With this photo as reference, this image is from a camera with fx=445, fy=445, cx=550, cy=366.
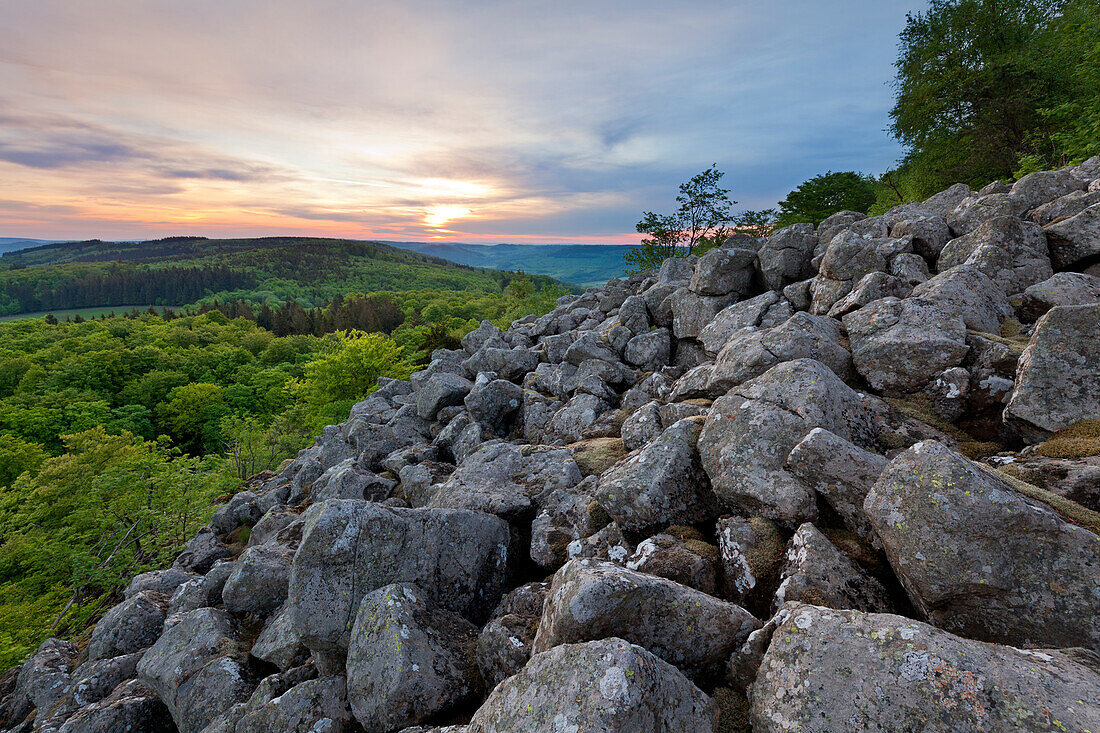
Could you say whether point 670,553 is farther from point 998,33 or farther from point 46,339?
point 46,339

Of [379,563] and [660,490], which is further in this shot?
[379,563]

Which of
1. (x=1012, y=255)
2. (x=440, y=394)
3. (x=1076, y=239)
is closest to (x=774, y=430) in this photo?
(x=1012, y=255)

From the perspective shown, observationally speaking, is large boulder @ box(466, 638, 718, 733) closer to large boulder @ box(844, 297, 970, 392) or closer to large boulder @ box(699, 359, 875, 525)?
large boulder @ box(699, 359, 875, 525)

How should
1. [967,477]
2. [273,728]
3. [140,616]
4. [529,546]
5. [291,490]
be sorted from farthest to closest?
[291,490]
[140,616]
[529,546]
[273,728]
[967,477]

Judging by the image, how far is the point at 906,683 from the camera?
3963 millimetres

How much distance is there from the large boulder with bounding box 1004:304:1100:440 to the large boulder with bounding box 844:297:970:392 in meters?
1.50

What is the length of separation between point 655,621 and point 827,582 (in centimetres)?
233

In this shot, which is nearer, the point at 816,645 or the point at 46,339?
the point at 816,645

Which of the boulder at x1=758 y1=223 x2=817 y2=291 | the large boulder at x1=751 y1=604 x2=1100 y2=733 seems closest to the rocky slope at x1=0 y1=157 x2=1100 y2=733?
the large boulder at x1=751 y1=604 x2=1100 y2=733

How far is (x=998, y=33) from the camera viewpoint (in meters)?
31.0

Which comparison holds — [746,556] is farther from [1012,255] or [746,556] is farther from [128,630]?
[128,630]

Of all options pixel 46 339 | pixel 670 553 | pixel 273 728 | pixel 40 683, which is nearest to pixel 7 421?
pixel 46 339

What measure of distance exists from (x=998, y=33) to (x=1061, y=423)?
40568 mm

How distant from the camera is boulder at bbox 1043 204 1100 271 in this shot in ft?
37.3
